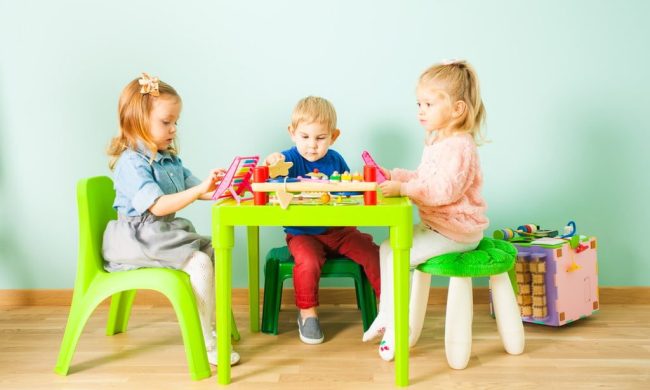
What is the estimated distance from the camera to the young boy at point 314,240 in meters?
2.27

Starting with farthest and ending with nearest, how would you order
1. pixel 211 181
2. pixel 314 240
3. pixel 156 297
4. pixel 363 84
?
pixel 156 297, pixel 363 84, pixel 314 240, pixel 211 181

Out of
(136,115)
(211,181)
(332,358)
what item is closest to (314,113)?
(211,181)

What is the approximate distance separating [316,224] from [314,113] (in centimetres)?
57

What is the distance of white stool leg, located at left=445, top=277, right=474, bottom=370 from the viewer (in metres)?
2.00

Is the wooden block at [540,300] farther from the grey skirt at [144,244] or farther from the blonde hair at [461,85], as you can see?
the grey skirt at [144,244]

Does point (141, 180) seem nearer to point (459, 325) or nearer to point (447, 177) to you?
point (447, 177)

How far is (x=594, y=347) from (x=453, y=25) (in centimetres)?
128

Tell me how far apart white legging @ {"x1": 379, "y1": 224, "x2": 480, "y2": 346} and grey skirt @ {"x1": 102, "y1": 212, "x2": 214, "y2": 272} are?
1.97 feet

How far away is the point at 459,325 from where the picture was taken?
2.01 meters

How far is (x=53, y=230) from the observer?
2.75m

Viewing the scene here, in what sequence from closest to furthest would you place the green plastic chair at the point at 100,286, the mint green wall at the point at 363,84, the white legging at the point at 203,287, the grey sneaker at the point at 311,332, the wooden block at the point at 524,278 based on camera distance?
the green plastic chair at the point at 100,286 → the white legging at the point at 203,287 → the grey sneaker at the point at 311,332 → the wooden block at the point at 524,278 → the mint green wall at the point at 363,84

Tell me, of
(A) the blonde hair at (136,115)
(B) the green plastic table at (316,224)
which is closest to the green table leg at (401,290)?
(B) the green plastic table at (316,224)

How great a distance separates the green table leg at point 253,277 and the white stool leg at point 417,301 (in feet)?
1.89

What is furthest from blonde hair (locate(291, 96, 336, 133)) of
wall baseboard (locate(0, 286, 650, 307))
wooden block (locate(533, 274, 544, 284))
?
wooden block (locate(533, 274, 544, 284))
